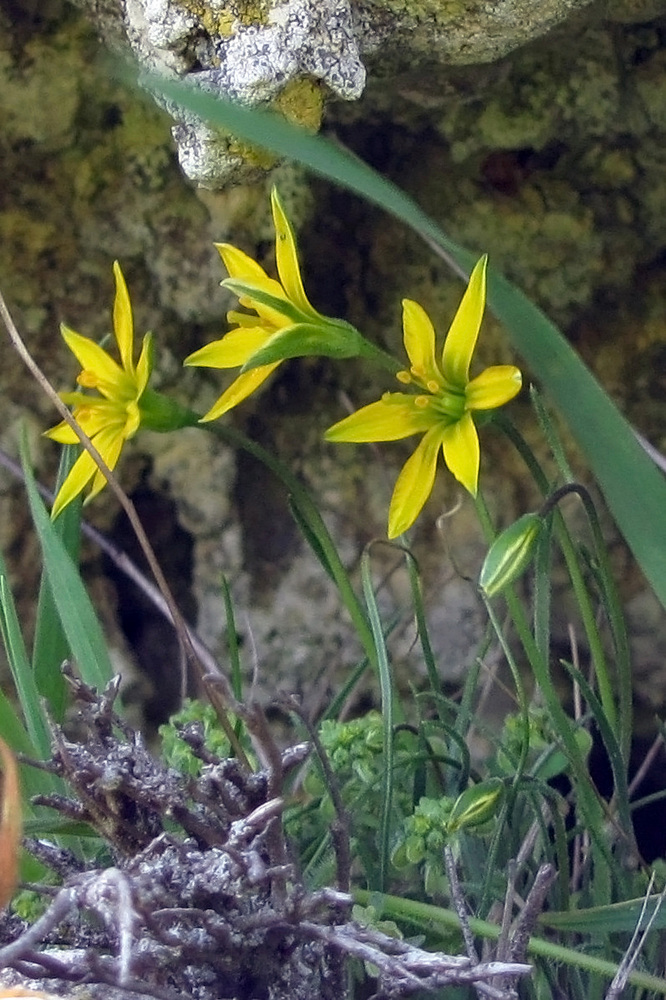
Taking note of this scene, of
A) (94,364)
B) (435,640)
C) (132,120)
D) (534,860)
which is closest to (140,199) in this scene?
(132,120)

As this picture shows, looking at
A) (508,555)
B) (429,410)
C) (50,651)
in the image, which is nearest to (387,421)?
(429,410)

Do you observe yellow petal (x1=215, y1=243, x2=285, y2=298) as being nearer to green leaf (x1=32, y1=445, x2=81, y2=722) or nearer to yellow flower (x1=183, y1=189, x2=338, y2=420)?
yellow flower (x1=183, y1=189, x2=338, y2=420)

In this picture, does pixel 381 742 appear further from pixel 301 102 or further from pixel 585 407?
pixel 301 102

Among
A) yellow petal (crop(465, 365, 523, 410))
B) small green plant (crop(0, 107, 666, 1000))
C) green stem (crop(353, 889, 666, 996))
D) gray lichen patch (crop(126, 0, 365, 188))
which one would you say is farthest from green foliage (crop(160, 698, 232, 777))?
gray lichen patch (crop(126, 0, 365, 188))

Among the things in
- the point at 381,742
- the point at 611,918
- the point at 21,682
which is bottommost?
the point at 611,918

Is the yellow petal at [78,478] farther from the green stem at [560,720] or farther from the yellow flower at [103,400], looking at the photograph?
the green stem at [560,720]

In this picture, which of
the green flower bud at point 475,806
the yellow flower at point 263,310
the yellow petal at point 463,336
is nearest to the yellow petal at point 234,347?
the yellow flower at point 263,310

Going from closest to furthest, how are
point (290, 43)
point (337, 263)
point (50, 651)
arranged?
point (290, 43) < point (50, 651) < point (337, 263)
